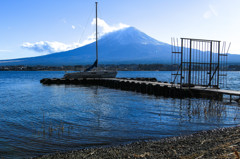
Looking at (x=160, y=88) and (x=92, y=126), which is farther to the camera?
(x=160, y=88)

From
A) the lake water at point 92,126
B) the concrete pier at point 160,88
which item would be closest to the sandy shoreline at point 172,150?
the lake water at point 92,126

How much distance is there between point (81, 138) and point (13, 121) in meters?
5.89

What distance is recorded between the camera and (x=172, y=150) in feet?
25.7

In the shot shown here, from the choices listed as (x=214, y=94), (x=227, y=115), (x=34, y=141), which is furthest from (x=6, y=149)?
(x=214, y=94)

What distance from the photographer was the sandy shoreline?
712cm

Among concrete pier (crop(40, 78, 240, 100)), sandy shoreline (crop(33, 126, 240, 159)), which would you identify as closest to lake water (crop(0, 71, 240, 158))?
sandy shoreline (crop(33, 126, 240, 159))

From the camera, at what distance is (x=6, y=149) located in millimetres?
9328

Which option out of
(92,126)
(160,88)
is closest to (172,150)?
(92,126)

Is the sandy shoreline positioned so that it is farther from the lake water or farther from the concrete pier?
the concrete pier

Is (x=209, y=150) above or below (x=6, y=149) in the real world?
above

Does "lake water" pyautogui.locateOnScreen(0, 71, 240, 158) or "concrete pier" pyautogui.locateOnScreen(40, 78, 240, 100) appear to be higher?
"concrete pier" pyautogui.locateOnScreen(40, 78, 240, 100)

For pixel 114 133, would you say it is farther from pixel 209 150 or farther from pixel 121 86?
pixel 121 86

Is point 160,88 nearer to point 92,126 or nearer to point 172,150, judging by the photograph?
point 92,126

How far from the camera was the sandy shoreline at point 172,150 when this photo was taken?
7.12m
